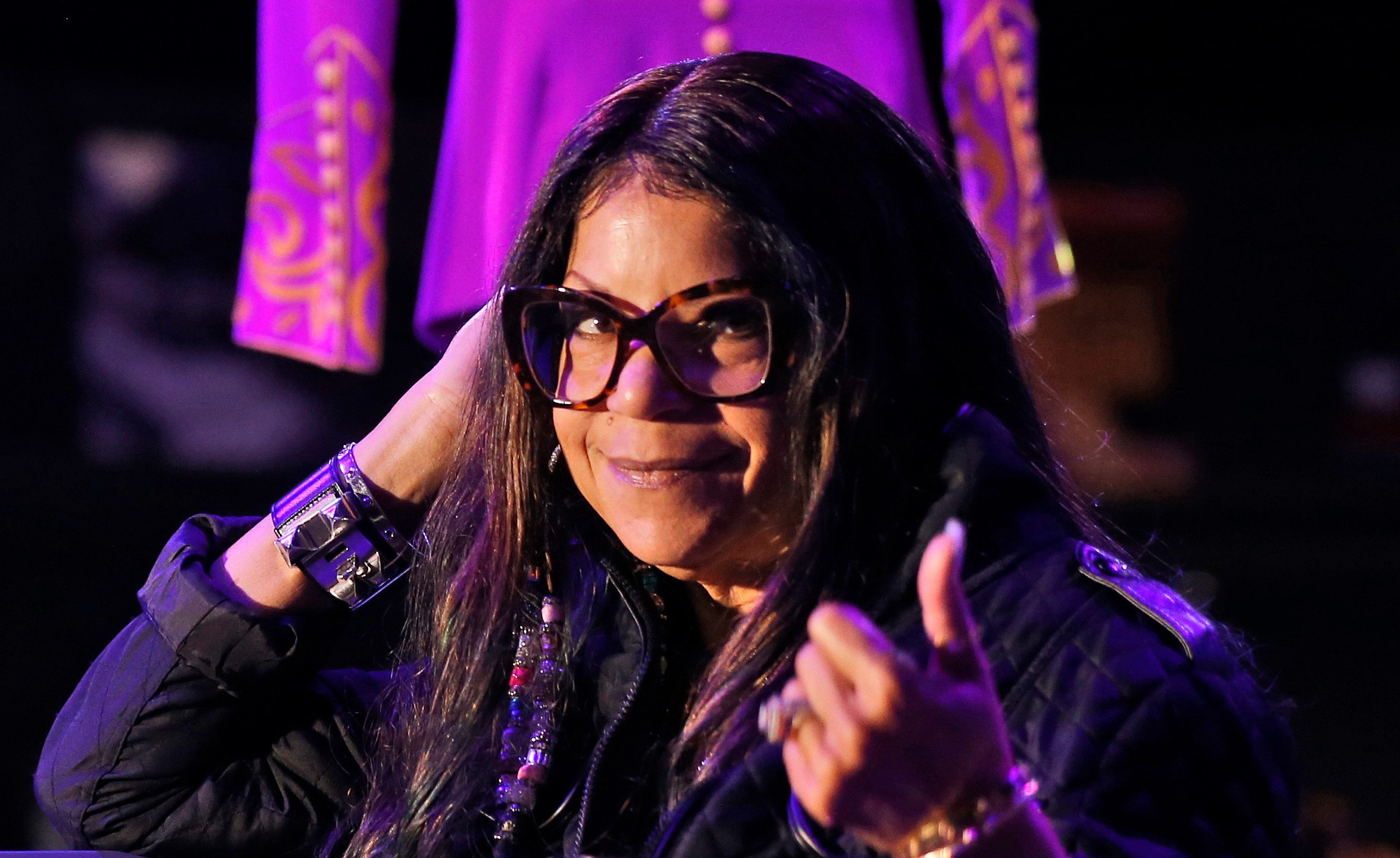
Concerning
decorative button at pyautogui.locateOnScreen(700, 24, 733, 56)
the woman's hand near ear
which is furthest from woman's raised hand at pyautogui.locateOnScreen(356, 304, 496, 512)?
decorative button at pyautogui.locateOnScreen(700, 24, 733, 56)

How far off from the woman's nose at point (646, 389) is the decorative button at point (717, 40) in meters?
0.94

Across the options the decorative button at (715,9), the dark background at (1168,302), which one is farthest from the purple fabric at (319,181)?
the dark background at (1168,302)

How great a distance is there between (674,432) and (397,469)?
0.45 metres

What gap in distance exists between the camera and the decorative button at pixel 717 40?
2025 millimetres

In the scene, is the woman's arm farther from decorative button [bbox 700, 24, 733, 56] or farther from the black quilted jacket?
decorative button [bbox 700, 24, 733, 56]

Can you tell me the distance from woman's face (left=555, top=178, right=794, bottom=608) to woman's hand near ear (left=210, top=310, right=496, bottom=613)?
0.30m

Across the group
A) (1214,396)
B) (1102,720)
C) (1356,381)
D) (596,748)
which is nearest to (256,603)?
(596,748)

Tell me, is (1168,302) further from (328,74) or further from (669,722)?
(669,722)

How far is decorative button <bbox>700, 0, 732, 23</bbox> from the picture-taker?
2.03m

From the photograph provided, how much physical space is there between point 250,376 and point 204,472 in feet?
0.89

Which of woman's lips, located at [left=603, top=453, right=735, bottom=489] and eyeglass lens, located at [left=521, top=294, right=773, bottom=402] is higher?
eyeglass lens, located at [left=521, top=294, right=773, bottom=402]

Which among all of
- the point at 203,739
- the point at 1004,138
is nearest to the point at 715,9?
the point at 1004,138

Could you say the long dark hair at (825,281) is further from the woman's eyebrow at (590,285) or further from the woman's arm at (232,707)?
the woman's arm at (232,707)

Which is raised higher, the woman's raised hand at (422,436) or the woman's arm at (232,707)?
the woman's raised hand at (422,436)
